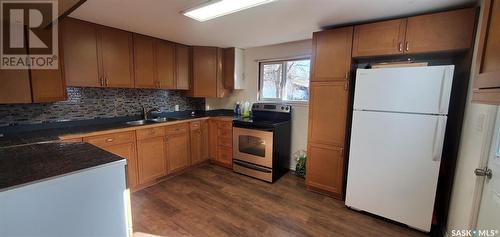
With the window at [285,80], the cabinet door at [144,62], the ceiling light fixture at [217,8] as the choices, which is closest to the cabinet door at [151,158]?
the cabinet door at [144,62]

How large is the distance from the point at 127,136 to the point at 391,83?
300 centimetres

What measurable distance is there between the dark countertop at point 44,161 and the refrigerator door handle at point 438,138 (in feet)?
8.13

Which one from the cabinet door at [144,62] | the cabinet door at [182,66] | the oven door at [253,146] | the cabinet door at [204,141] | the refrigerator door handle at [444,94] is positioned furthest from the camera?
the cabinet door at [204,141]

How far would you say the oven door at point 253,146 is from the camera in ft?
9.77

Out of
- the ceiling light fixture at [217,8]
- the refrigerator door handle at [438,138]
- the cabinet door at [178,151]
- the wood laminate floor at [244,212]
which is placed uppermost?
the ceiling light fixture at [217,8]

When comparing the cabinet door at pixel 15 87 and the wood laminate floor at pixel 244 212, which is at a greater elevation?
the cabinet door at pixel 15 87

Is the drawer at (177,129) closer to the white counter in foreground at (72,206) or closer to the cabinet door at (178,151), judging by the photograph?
the cabinet door at (178,151)

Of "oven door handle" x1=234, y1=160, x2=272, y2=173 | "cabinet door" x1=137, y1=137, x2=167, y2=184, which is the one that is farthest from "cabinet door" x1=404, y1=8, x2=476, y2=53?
"cabinet door" x1=137, y1=137, x2=167, y2=184

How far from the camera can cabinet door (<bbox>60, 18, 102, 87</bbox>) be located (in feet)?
7.27

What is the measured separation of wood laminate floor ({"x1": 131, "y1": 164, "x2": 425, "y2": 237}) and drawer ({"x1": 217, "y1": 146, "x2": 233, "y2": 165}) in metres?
0.51

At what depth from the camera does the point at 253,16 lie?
2.13 meters

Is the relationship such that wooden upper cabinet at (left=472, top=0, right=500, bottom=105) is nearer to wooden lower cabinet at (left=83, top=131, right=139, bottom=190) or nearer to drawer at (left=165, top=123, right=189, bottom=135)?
wooden lower cabinet at (left=83, top=131, right=139, bottom=190)

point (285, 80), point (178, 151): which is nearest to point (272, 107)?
point (285, 80)

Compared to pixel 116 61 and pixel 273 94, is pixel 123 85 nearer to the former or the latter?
pixel 116 61
